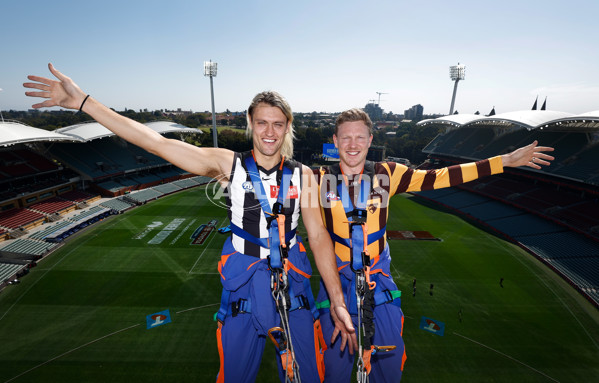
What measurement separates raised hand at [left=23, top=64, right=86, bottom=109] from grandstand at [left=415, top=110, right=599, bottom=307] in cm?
2973

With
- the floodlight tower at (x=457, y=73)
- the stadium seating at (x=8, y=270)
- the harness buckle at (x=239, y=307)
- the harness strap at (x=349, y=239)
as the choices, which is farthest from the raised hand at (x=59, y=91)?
the floodlight tower at (x=457, y=73)

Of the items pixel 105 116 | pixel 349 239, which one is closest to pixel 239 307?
pixel 349 239

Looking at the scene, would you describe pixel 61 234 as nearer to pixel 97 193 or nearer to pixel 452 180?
pixel 97 193

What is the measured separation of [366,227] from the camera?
3129mm

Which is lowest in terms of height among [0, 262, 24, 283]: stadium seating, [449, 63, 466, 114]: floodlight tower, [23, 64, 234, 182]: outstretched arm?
[0, 262, 24, 283]: stadium seating

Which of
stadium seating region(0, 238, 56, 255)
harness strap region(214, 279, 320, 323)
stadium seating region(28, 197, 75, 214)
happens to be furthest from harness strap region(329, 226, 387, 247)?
stadium seating region(28, 197, 75, 214)

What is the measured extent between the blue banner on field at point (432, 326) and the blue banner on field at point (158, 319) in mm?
16174

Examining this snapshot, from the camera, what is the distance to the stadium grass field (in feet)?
42.4

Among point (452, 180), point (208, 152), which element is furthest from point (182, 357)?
point (452, 180)

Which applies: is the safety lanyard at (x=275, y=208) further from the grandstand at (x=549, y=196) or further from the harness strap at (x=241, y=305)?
the grandstand at (x=549, y=196)

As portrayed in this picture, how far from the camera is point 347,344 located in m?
3.18

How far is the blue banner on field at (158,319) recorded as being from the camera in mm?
15500

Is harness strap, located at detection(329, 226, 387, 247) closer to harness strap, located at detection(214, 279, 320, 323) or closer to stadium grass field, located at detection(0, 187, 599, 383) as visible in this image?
harness strap, located at detection(214, 279, 320, 323)

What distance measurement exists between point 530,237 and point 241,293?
35.0m
